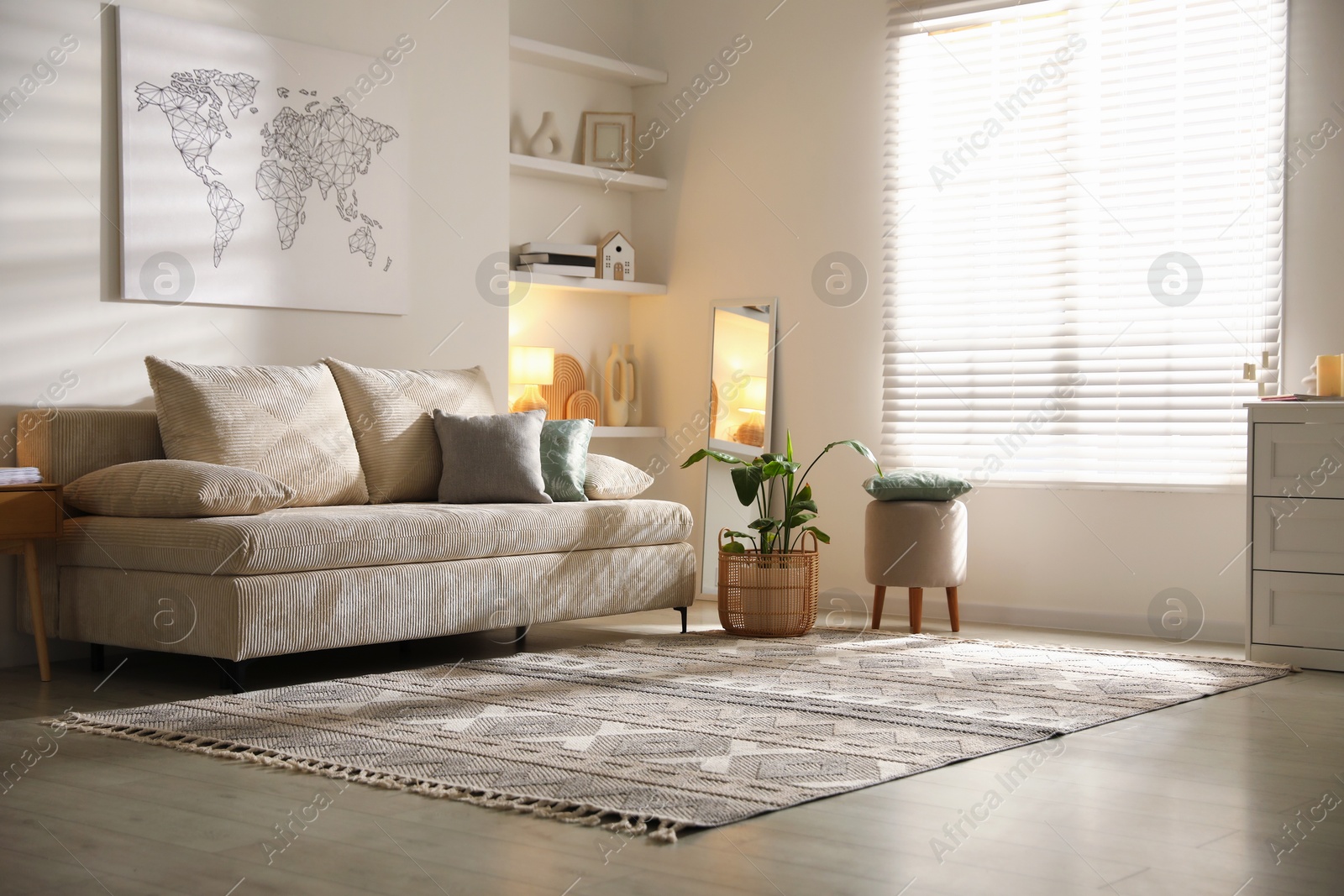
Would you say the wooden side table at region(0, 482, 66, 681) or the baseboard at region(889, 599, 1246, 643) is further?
the baseboard at region(889, 599, 1246, 643)

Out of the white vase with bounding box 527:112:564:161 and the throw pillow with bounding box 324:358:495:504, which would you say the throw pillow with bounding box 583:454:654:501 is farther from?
the white vase with bounding box 527:112:564:161

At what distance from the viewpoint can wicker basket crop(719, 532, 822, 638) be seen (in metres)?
4.73

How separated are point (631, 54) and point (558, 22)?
499 millimetres

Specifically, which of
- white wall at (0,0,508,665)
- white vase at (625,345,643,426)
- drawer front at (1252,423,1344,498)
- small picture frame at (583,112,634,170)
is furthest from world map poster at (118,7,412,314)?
drawer front at (1252,423,1344,498)

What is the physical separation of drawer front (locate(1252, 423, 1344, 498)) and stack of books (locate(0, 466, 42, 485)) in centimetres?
363

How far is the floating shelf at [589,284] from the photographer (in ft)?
19.0

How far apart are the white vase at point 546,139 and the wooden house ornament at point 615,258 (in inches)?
18.4

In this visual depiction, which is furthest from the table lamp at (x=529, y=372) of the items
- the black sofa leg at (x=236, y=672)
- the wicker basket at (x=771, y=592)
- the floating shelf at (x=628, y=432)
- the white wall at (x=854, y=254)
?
the black sofa leg at (x=236, y=672)

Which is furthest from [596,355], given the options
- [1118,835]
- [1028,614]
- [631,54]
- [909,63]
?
[1118,835]

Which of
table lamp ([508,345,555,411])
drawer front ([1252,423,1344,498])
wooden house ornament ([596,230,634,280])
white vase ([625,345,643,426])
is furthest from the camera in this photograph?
white vase ([625,345,643,426])

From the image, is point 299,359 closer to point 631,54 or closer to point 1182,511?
point 631,54

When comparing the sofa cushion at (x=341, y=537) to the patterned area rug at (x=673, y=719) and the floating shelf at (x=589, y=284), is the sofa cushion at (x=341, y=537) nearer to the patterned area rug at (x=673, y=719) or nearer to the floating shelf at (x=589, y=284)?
the patterned area rug at (x=673, y=719)

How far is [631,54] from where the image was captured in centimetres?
659

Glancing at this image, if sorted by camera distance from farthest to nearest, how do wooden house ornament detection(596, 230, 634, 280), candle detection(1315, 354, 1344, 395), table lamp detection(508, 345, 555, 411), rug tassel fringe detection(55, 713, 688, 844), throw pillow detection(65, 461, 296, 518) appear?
wooden house ornament detection(596, 230, 634, 280) → table lamp detection(508, 345, 555, 411) → candle detection(1315, 354, 1344, 395) → throw pillow detection(65, 461, 296, 518) → rug tassel fringe detection(55, 713, 688, 844)
